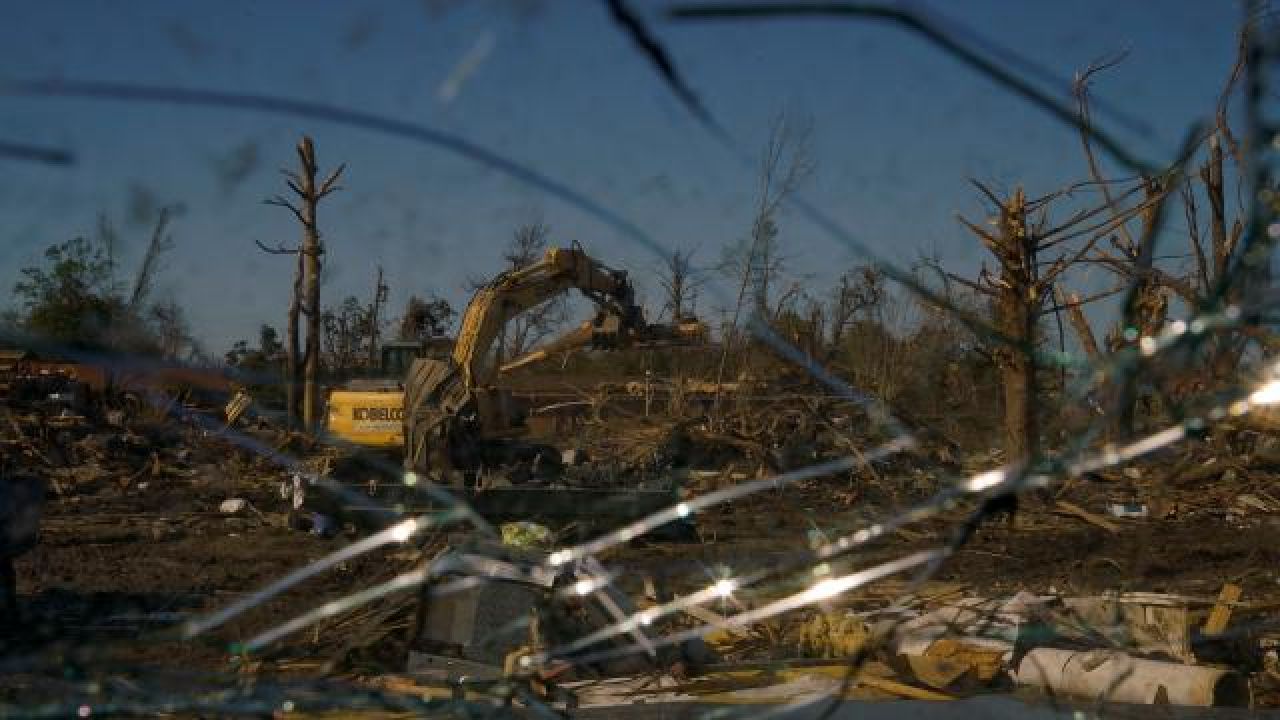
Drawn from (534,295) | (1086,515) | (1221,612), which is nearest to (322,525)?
(534,295)

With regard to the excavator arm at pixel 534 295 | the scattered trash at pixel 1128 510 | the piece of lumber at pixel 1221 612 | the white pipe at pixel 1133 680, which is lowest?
the white pipe at pixel 1133 680

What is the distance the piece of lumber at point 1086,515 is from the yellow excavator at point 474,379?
583 centimetres

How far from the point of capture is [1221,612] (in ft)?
28.4

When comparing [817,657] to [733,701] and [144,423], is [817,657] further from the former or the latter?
[144,423]

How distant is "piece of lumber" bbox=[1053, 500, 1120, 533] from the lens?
15.1 meters

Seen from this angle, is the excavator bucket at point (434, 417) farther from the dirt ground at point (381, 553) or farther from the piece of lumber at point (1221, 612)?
the piece of lumber at point (1221, 612)

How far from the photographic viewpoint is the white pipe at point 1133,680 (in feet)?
21.7

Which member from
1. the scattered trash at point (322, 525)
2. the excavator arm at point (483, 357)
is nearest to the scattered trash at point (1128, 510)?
the excavator arm at point (483, 357)

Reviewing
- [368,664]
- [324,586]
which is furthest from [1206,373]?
[324,586]

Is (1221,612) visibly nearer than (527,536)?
Yes

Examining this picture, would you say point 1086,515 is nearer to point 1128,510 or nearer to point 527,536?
point 1128,510

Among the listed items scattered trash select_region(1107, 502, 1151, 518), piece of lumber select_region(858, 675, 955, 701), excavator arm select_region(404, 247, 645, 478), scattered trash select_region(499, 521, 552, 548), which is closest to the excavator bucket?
excavator arm select_region(404, 247, 645, 478)

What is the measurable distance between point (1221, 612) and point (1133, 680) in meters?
2.29

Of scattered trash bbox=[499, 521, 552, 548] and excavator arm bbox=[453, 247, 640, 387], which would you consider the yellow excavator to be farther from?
scattered trash bbox=[499, 521, 552, 548]
